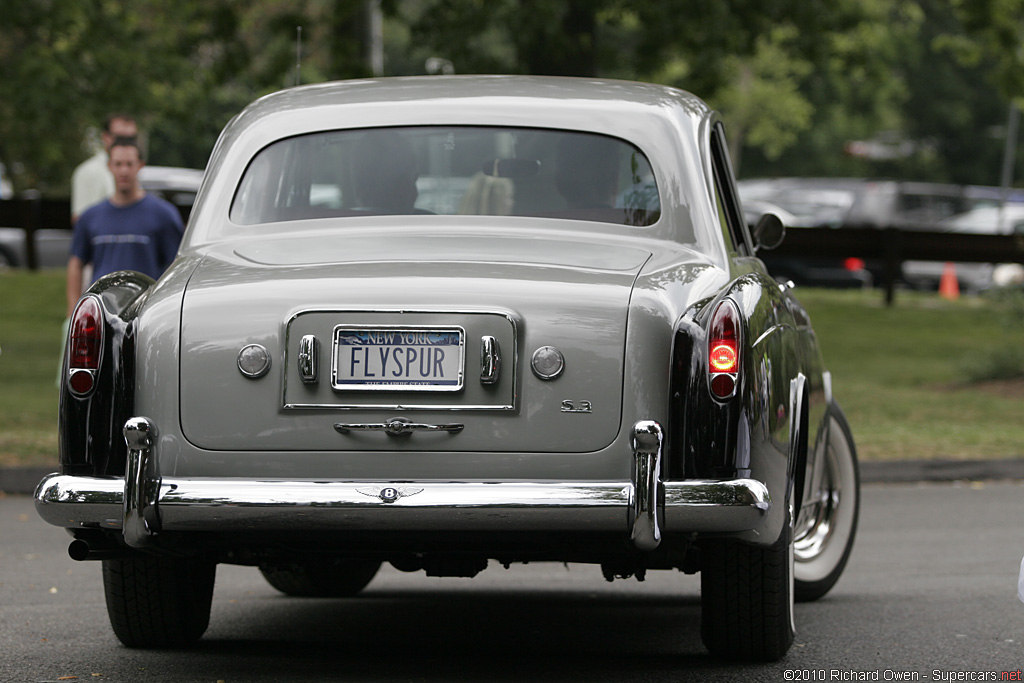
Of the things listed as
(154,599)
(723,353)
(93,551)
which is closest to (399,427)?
(723,353)

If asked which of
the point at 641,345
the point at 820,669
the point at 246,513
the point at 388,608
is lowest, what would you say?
the point at 388,608

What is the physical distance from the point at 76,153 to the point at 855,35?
18680 millimetres

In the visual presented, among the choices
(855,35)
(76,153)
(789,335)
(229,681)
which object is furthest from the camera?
(76,153)

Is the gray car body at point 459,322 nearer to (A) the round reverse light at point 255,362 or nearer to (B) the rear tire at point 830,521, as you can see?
(A) the round reverse light at point 255,362

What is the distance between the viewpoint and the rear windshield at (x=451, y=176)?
221 inches

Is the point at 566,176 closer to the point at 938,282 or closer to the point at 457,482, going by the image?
the point at 457,482

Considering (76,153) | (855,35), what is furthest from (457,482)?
(76,153)

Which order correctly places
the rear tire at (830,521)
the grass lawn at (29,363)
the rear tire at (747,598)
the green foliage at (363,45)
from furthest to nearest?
the green foliage at (363,45)
the grass lawn at (29,363)
the rear tire at (830,521)
the rear tire at (747,598)

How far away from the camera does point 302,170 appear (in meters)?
5.81

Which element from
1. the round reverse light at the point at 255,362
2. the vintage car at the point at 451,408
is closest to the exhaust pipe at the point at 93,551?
the vintage car at the point at 451,408

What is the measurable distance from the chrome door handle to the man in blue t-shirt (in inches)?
182

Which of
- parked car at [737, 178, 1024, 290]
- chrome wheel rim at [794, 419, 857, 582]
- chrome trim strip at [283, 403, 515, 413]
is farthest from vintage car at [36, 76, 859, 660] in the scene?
parked car at [737, 178, 1024, 290]

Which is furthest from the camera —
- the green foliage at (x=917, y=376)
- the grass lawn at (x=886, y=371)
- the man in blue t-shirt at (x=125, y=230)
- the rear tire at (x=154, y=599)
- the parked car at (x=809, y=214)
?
the parked car at (x=809, y=214)

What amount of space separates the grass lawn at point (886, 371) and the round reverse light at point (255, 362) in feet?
19.3
